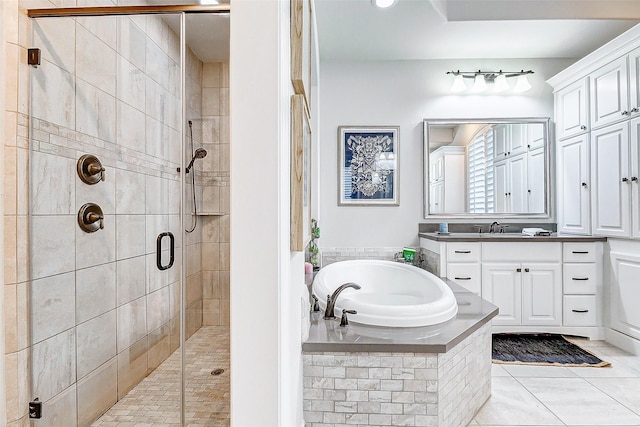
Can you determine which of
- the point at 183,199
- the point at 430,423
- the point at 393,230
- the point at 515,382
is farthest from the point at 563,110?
the point at 183,199

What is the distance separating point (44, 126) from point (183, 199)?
1.96ft

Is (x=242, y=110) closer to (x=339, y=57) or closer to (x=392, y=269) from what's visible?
(x=392, y=269)

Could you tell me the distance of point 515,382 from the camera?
247cm

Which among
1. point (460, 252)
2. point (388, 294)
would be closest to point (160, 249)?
point (388, 294)

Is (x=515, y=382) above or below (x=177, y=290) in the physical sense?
below

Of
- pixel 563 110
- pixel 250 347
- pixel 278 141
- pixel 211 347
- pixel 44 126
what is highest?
pixel 563 110

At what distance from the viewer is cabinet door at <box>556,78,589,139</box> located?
3416mm

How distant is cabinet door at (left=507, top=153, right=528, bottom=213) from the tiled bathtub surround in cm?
271

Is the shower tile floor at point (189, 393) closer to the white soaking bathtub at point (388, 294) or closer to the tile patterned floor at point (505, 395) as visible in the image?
the tile patterned floor at point (505, 395)

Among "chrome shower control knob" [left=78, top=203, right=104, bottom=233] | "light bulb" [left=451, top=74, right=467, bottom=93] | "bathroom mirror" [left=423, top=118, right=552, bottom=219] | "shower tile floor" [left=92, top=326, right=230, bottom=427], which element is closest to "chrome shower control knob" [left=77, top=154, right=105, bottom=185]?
"chrome shower control knob" [left=78, top=203, right=104, bottom=233]

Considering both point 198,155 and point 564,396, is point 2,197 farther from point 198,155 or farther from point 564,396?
point 564,396

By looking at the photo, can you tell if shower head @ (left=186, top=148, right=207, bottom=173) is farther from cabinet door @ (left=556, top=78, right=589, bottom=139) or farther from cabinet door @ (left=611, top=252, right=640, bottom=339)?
cabinet door @ (left=556, top=78, right=589, bottom=139)

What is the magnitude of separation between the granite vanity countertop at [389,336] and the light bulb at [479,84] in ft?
8.35

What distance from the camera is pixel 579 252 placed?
3293mm
